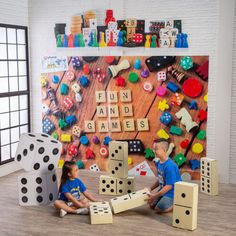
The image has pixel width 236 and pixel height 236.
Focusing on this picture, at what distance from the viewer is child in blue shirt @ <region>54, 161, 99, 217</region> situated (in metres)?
5.23

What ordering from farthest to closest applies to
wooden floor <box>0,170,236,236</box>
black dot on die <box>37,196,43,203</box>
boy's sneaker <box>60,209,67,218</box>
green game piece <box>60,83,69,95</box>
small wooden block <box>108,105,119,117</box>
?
1. green game piece <box>60,83,69,95</box>
2. small wooden block <box>108,105,119,117</box>
3. black dot on die <box>37,196,43,203</box>
4. boy's sneaker <box>60,209,67,218</box>
5. wooden floor <box>0,170,236,236</box>

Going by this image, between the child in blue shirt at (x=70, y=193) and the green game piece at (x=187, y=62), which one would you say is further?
the green game piece at (x=187, y=62)

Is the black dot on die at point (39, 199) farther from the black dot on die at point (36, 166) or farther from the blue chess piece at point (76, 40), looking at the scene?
the blue chess piece at point (76, 40)

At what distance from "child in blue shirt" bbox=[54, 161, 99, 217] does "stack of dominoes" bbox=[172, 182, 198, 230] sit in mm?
1115

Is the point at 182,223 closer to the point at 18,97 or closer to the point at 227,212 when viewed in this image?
the point at 227,212

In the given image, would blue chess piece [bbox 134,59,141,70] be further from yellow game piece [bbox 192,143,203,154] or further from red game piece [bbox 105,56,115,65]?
Result: yellow game piece [bbox 192,143,203,154]

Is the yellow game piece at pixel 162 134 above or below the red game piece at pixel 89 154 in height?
above

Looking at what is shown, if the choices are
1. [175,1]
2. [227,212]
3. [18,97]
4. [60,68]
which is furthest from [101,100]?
[227,212]

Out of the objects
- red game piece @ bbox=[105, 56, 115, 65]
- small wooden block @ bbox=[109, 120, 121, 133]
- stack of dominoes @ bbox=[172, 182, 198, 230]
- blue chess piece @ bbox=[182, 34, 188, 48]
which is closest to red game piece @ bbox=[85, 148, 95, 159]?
small wooden block @ bbox=[109, 120, 121, 133]

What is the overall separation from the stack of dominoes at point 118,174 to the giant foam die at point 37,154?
0.77 m

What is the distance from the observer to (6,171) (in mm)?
7191

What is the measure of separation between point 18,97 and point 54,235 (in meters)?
3.45

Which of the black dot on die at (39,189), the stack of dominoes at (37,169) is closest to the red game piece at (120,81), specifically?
the stack of dominoes at (37,169)

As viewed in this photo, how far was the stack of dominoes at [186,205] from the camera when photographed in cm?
471
